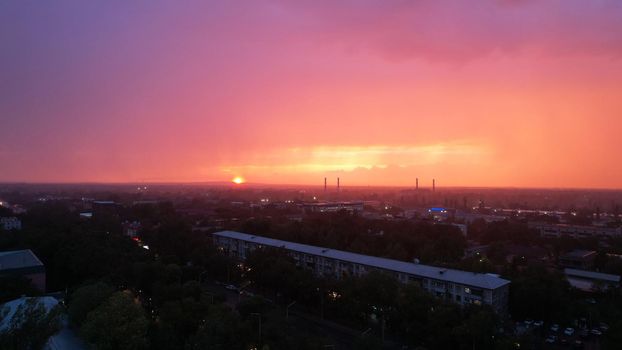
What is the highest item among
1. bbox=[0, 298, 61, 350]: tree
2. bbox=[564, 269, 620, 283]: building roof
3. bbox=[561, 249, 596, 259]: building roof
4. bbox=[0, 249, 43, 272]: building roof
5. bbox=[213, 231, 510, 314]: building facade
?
bbox=[0, 298, 61, 350]: tree

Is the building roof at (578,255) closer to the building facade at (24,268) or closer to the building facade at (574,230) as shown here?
the building facade at (574,230)

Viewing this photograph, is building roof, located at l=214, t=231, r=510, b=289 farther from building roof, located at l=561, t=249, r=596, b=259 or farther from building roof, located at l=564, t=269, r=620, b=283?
building roof, located at l=561, t=249, r=596, b=259

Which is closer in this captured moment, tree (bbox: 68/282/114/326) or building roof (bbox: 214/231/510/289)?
tree (bbox: 68/282/114/326)

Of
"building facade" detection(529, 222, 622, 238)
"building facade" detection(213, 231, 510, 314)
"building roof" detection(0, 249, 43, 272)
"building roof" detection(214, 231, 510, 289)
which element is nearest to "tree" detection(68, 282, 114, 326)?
"building roof" detection(0, 249, 43, 272)

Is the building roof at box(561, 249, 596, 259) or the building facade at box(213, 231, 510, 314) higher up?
the building facade at box(213, 231, 510, 314)

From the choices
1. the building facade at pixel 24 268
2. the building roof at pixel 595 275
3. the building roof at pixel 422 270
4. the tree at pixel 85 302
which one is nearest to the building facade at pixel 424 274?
the building roof at pixel 422 270

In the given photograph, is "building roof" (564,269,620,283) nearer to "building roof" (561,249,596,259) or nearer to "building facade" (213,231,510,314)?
"building roof" (561,249,596,259)

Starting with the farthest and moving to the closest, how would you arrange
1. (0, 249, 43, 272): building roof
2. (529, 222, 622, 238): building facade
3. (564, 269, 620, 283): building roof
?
1. (529, 222, 622, 238): building facade
2. (564, 269, 620, 283): building roof
3. (0, 249, 43, 272): building roof

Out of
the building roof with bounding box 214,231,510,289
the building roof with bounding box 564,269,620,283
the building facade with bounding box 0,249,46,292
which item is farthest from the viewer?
the building roof with bounding box 564,269,620,283
